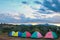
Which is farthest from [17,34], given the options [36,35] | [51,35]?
[51,35]

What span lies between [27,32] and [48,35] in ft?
1.90

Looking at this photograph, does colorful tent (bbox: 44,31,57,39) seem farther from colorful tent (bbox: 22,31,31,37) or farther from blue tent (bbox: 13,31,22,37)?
blue tent (bbox: 13,31,22,37)

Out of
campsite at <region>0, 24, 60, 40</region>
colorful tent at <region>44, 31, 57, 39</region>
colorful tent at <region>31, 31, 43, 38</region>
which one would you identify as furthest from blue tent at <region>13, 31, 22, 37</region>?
colorful tent at <region>44, 31, 57, 39</region>

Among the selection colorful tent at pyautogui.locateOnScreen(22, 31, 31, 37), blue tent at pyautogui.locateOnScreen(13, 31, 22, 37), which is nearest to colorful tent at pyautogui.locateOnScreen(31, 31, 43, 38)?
colorful tent at pyautogui.locateOnScreen(22, 31, 31, 37)

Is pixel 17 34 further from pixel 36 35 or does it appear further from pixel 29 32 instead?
pixel 36 35

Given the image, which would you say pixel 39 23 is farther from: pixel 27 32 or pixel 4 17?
pixel 4 17

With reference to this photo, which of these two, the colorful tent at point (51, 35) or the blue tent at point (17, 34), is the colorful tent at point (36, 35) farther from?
the blue tent at point (17, 34)

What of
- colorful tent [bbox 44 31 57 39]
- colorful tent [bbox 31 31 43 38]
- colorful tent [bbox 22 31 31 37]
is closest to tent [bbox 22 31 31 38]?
colorful tent [bbox 22 31 31 37]

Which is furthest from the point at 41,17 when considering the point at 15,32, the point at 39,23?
the point at 15,32

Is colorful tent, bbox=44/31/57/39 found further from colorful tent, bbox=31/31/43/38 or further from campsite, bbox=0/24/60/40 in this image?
colorful tent, bbox=31/31/43/38

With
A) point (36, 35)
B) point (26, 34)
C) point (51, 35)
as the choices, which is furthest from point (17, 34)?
point (51, 35)

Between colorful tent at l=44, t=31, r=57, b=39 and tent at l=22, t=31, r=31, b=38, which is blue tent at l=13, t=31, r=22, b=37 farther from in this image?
colorful tent at l=44, t=31, r=57, b=39

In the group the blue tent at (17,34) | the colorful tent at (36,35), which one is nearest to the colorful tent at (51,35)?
the colorful tent at (36,35)

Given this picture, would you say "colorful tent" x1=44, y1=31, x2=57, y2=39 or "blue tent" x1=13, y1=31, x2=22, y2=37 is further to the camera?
"blue tent" x1=13, y1=31, x2=22, y2=37
